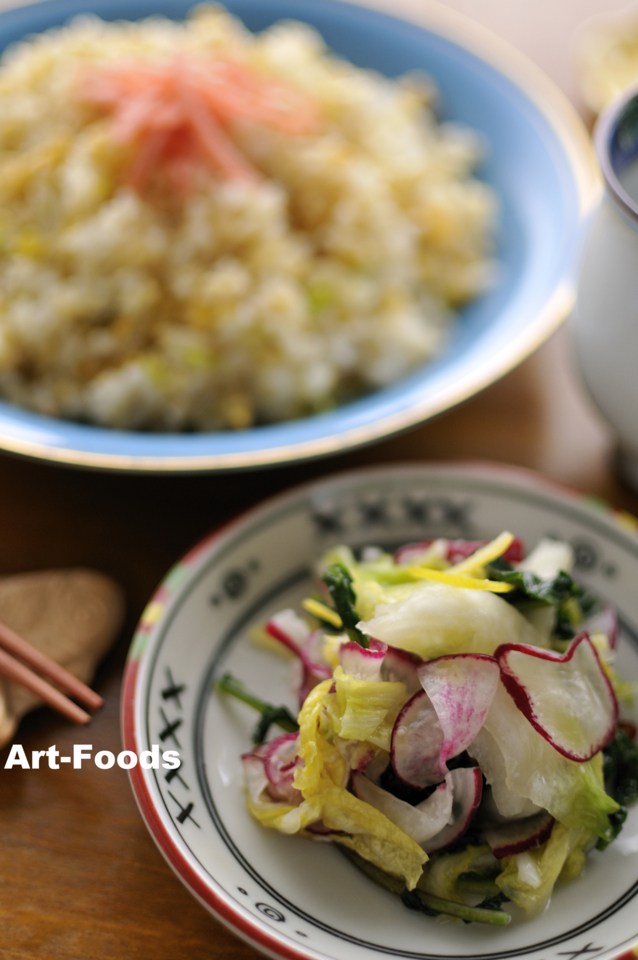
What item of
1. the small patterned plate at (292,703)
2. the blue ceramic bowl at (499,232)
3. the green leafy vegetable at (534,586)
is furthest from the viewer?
the blue ceramic bowl at (499,232)

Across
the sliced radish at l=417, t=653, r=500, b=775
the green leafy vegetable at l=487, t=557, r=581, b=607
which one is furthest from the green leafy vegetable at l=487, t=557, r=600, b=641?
the sliced radish at l=417, t=653, r=500, b=775

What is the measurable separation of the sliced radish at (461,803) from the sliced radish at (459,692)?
0.02 m

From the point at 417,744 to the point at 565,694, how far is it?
0.54 ft

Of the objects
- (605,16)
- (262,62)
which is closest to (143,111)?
(262,62)

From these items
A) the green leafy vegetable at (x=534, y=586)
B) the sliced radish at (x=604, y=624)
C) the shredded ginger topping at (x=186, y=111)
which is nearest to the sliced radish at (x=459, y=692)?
the green leafy vegetable at (x=534, y=586)

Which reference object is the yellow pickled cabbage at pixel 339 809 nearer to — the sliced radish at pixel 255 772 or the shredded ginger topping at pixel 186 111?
the sliced radish at pixel 255 772

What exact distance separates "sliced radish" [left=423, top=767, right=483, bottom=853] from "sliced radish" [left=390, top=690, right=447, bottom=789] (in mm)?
21

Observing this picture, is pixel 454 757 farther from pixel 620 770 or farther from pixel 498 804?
pixel 620 770

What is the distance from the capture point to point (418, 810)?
80 cm

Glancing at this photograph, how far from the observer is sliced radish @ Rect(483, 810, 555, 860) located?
0.80 meters

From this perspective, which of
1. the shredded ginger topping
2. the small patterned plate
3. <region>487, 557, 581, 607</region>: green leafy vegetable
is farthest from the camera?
the shredded ginger topping

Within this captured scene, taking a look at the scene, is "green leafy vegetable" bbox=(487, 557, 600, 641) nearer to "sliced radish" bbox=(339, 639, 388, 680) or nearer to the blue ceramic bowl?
"sliced radish" bbox=(339, 639, 388, 680)

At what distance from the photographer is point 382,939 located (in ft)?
2.54

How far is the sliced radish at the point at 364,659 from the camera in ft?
2.68
